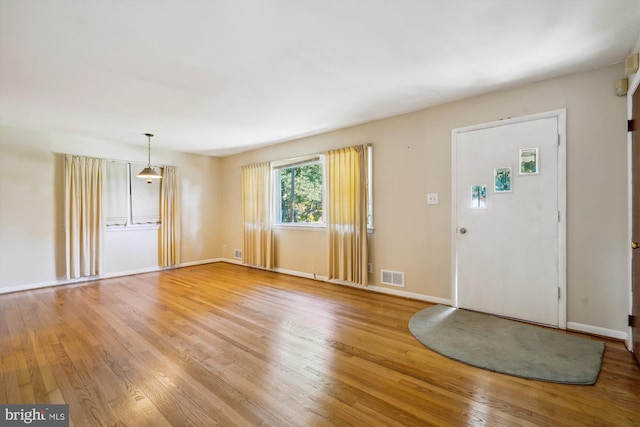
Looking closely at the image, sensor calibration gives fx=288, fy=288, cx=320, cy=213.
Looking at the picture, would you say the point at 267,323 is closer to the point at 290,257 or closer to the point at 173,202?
the point at 290,257

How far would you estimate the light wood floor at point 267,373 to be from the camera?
68.1 inches

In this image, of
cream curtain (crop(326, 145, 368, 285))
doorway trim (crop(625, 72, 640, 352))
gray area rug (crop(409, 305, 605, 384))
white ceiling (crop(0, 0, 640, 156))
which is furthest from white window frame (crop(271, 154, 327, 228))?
doorway trim (crop(625, 72, 640, 352))

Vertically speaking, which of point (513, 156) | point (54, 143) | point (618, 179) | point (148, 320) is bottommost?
point (148, 320)

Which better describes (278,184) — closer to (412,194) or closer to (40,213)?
(412,194)

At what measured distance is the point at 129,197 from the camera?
5.76 meters

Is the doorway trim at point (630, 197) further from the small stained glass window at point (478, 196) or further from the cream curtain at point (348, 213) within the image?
the cream curtain at point (348, 213)

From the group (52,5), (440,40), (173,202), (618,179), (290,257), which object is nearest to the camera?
(52,5)

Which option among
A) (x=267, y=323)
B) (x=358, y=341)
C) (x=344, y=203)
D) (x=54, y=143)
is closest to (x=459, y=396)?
(x=358, y=341)

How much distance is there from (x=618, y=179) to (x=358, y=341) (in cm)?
286

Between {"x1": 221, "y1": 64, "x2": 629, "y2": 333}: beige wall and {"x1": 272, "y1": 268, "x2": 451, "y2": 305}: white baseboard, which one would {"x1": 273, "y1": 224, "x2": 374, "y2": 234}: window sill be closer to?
{"x1": 221, "y1": 64, "x2": 629, "y2": 333}: beige wall

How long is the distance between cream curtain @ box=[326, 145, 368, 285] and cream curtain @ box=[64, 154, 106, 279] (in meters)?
4.20

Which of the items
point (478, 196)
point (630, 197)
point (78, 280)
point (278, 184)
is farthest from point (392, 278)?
point (78, 280)

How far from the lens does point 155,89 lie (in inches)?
125

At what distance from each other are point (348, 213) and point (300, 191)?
4.71 feet
